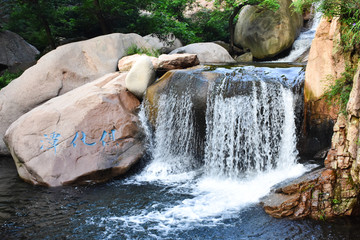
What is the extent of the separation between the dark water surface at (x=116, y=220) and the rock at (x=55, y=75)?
2.58 metres

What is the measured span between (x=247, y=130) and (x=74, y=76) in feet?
15.6

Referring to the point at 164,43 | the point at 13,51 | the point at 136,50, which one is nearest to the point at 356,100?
the point at 136,50

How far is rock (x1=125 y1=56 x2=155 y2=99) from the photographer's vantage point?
6.98m

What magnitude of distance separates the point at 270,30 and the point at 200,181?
825 centimetres

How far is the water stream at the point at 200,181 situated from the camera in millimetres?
4094

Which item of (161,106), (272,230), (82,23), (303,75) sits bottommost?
(272,230)

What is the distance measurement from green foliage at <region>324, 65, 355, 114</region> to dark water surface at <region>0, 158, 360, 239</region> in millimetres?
1694

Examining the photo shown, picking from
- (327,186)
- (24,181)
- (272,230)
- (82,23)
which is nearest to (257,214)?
(272,230)

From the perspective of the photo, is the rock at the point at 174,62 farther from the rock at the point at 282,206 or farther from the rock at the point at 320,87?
the rock at the point at 282,206

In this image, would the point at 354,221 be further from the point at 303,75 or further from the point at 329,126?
the point at 303,75

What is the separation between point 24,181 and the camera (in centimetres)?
621

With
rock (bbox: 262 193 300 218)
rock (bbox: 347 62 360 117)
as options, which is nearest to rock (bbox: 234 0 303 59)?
rock (bbox: 347 62 360 117)

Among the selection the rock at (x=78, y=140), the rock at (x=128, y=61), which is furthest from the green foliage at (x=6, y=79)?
the rock at (x=128, y=61)

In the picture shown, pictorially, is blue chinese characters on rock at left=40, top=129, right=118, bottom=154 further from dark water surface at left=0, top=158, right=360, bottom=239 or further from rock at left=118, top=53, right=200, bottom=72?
rock at left=118, top=53, right=200, bottom=72
